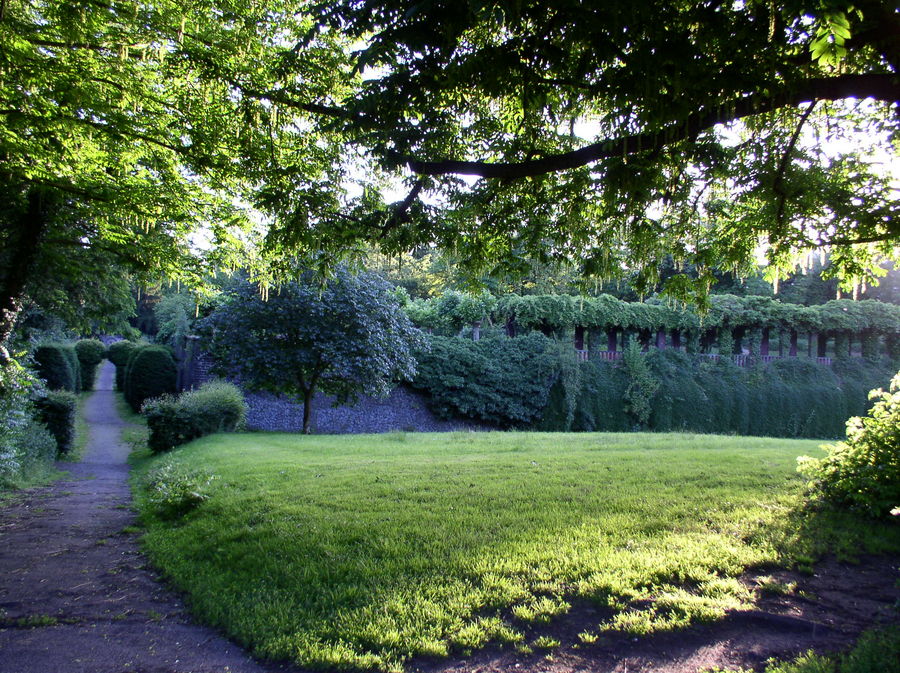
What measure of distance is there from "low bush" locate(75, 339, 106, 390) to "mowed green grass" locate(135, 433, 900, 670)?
2840 cm

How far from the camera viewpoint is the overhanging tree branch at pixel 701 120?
3959 millimetres

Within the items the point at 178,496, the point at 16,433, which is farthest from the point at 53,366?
the point at 178,496

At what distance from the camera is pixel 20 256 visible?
352 inches

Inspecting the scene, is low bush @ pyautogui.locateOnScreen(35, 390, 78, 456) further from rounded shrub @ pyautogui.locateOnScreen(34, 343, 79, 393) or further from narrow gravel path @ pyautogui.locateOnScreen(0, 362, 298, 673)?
rounded shrub @ pyautogui.locateOnScreen(34, 343, 79, 393)

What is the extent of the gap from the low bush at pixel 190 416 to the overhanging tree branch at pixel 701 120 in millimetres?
12394

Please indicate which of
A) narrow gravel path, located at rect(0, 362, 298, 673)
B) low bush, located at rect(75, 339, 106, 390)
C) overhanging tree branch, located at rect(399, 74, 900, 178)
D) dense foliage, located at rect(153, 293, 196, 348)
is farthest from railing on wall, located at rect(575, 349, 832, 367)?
low bush, located at rect(75, 339, 106, 390)

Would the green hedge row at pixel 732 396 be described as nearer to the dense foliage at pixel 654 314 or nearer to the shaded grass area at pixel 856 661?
the dense foliage at pixel 654 314

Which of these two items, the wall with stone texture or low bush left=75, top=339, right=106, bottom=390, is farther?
low bush left=75, top=339, right=106, bottom=390

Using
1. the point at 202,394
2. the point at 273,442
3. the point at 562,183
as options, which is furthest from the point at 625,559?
the point at 202,394

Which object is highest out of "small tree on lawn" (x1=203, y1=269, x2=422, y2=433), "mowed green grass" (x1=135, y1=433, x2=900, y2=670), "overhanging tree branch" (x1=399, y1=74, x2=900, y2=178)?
A: "overhanging tree branch" (x1=399, y1=74, x2=900, y2=178)

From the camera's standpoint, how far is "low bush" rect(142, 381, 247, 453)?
47.6ft

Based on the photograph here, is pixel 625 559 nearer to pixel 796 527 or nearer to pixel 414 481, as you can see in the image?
pixel 796 527

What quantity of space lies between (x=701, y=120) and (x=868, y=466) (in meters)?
3.95

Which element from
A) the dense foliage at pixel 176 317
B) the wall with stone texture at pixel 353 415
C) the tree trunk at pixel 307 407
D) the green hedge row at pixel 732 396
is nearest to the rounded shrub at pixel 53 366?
the dense foliage at pixel 176 317
